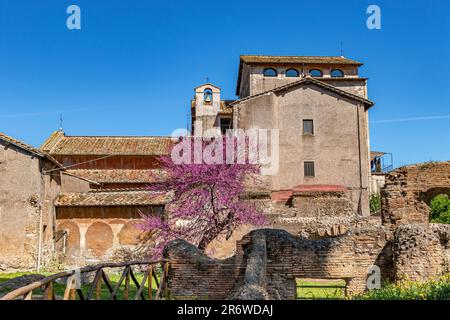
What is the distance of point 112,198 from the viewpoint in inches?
950

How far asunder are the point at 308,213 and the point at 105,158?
15.4 metres

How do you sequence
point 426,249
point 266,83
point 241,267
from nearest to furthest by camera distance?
point 426,249
point 241,267
point 266,83

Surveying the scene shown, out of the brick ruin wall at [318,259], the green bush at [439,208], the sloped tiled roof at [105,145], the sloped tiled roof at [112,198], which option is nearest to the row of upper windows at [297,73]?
the sloped tiled roof at [105,145]

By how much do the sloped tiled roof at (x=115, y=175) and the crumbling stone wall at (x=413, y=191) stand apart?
57.8 feet

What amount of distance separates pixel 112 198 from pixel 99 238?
2090 millimetres

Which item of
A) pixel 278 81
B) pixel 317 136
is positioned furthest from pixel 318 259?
pixel 278 81

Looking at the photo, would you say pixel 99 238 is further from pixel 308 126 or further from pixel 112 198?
pixel 308 126

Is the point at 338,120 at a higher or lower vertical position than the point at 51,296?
higher

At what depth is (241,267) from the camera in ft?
40.8

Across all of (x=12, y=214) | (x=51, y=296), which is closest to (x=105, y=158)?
(x=12, y=214)

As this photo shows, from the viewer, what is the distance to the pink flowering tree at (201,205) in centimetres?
2109

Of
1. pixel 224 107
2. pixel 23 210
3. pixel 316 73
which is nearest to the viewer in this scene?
pixel 23 210
